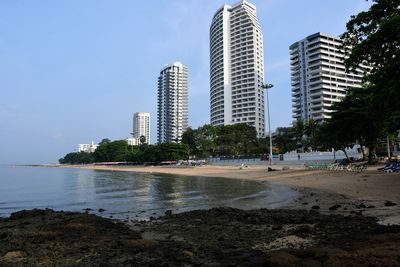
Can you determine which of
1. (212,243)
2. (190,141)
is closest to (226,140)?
(190,141)

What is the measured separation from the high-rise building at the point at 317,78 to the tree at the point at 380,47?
122 meters

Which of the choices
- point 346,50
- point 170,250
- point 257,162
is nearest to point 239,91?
point 257,162

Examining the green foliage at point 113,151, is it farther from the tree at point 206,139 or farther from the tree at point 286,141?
the tree at point 286,141

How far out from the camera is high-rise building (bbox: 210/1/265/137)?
533 ft

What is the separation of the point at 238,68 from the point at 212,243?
160 metres

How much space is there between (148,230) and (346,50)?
508 inches

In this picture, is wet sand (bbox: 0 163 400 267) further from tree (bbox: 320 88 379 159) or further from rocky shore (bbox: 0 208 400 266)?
tree (bbox: 320 88 379 159)

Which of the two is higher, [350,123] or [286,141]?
[286,141]

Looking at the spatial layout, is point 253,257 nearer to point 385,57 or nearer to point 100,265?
point 100,265

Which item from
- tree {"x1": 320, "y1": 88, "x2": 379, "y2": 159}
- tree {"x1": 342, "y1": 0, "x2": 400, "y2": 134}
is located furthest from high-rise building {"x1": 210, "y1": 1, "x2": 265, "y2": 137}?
tree {"x1": 342, "y1": 0, "x2": 400, "y2": 134}

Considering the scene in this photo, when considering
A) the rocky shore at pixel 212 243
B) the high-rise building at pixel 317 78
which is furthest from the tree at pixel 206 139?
the rocky shore at pixel 212 243

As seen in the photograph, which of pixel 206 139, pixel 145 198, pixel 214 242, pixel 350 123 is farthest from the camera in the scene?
pixel 206 139

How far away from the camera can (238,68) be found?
6521 inches

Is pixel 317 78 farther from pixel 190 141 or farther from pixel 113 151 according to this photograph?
pixel 113 151
